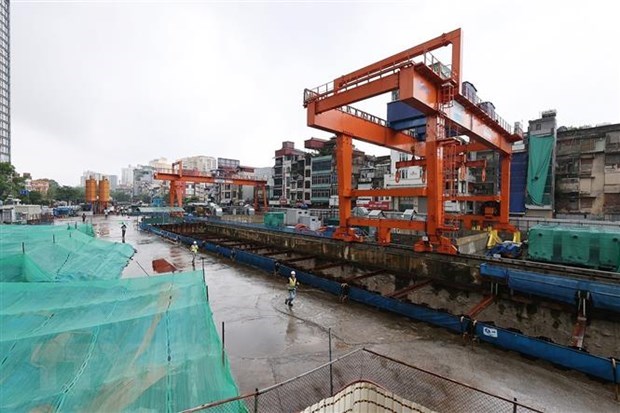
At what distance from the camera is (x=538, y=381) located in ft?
23.4

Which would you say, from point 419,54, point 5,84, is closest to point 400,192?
point 419,54

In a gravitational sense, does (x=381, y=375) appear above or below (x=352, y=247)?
below

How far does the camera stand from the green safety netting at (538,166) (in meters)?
34.3

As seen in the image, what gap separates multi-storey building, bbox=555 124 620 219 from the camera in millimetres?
32062

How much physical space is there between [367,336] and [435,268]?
6791mm

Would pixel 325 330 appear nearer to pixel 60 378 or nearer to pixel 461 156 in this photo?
pixel 60 378

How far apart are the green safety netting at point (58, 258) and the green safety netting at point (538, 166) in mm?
42000

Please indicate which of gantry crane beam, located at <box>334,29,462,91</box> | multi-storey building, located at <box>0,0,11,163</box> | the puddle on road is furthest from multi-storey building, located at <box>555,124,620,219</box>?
multi-storey building, located at <box>0,0,11,163</box>

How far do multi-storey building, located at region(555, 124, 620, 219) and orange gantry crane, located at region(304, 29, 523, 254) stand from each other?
24.1 metres

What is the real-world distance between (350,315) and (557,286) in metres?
7.32

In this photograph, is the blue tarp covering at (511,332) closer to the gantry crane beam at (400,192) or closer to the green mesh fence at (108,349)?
the gantry crane beam at (400,192)

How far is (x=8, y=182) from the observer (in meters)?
55.0

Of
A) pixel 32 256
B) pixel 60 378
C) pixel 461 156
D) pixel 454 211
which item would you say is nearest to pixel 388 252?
pixel 461 156

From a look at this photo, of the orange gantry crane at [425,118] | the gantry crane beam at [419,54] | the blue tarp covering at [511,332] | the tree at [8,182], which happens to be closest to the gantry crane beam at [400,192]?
the orange gantry crane at [425,118]
